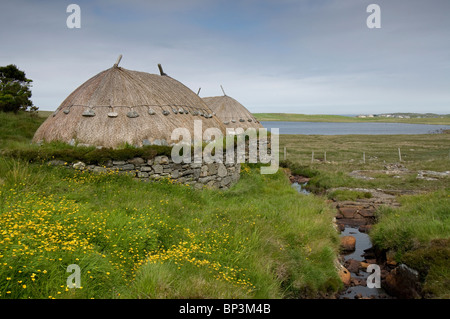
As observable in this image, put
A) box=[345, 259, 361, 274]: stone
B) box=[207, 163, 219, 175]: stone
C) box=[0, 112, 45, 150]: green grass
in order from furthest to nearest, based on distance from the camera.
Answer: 1. box=[0, 112, 45, 150]: green grass
2. box=[207, 163, 219, 175]: stone
3. box=[345, 259, 361, 274]: stone

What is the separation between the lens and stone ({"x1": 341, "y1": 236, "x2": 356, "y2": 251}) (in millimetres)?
10234

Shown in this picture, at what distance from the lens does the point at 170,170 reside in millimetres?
11000

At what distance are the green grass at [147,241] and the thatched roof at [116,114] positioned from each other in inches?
74.6

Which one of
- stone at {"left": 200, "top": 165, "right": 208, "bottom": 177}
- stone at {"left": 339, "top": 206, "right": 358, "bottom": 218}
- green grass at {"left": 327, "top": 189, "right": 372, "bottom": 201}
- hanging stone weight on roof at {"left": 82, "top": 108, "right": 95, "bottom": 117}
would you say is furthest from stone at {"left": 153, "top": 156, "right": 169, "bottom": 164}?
green grass at {"left": 327, "top": 189, "right": 372, "bottom": 201}

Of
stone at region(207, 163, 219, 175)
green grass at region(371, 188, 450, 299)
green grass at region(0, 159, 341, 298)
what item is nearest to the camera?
green grass at region(0, 159, 341, 298)

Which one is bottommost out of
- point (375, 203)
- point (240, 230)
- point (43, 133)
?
point (375, 203)

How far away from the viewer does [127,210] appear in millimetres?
7547

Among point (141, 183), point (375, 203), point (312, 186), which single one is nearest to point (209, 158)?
point (141, 183)

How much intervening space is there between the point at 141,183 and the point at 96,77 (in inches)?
220

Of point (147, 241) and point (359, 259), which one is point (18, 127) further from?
point (359, 259)

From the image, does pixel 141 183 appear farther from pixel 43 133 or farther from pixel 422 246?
pixel 422 246

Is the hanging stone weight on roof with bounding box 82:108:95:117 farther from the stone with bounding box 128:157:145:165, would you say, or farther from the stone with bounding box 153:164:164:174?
the stone with bounding box 153:164:164:174

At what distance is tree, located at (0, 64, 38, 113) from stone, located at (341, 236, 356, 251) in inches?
902

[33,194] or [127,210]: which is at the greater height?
[33,194]
